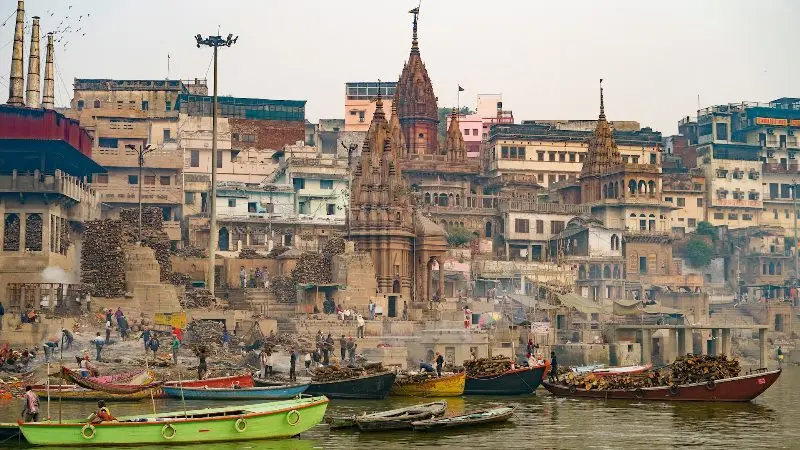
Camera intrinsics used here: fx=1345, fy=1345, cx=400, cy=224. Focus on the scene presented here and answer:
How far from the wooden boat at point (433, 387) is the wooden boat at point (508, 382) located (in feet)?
4.93

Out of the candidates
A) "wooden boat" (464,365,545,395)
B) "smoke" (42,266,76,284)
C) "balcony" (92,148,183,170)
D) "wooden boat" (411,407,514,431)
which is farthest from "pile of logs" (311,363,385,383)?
"balcony" (92,148,183,170)

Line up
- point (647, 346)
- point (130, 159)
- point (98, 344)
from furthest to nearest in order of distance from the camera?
1. point (130, 159)
2. point (647, 346)
3. point (98, 344)

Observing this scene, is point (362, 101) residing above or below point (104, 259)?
above

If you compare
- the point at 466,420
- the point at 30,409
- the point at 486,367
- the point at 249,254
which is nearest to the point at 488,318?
the point at 249,254

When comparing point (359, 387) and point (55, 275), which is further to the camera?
point (55, 275)

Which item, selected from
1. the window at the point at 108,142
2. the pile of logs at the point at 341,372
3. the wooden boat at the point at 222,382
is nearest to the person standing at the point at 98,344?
the wooden boat at the point at 222,382

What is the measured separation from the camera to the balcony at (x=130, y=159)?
9088 cm

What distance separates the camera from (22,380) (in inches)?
2024

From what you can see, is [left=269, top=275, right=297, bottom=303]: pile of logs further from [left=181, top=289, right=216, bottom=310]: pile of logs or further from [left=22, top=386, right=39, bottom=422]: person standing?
[left=22, top=386, right=39, bottom=422]: person standing

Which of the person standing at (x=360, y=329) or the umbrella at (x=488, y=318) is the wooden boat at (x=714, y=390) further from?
the umbrella at (x=488, y=318)

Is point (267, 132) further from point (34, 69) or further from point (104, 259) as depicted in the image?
point (104, 259)

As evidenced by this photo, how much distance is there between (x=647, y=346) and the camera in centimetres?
7781

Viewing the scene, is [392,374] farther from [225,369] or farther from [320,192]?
[320,192]

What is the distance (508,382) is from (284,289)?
925 inches
